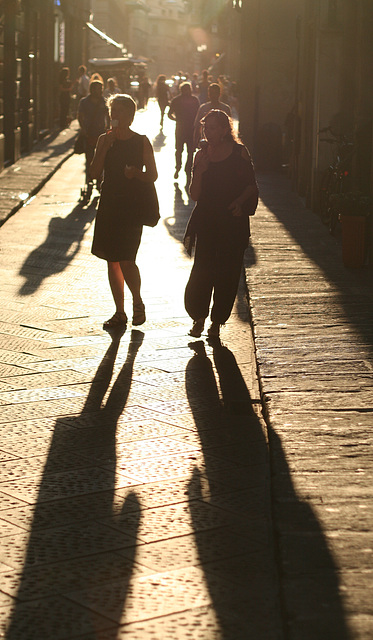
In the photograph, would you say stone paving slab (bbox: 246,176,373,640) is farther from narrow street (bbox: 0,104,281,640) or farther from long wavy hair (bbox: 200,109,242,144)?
long wavy hair (bbox: 200,109,242,144)

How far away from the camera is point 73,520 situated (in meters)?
4.21

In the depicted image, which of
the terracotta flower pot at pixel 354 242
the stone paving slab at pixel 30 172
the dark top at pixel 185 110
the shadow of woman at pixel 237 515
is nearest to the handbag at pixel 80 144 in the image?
the stone paving slab at pixel 30 172

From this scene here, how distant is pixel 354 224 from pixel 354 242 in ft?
0.87

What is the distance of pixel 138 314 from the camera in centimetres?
810

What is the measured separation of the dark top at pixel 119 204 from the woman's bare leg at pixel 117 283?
5.4 inches

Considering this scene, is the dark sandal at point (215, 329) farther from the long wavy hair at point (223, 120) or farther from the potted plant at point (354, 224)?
the potted plant at point (354, 224)

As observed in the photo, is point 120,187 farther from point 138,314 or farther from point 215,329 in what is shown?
point 215,329

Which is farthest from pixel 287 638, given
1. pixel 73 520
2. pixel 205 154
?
pixel 205 154

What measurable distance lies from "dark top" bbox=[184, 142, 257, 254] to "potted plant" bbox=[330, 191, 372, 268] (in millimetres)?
2996

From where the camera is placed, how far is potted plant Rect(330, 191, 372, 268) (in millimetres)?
10453

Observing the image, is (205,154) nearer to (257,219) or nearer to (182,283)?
(182,283)

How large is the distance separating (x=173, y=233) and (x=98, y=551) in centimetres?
944

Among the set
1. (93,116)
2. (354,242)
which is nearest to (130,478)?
(354,242)

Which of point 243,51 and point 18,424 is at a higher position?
point 243,51
